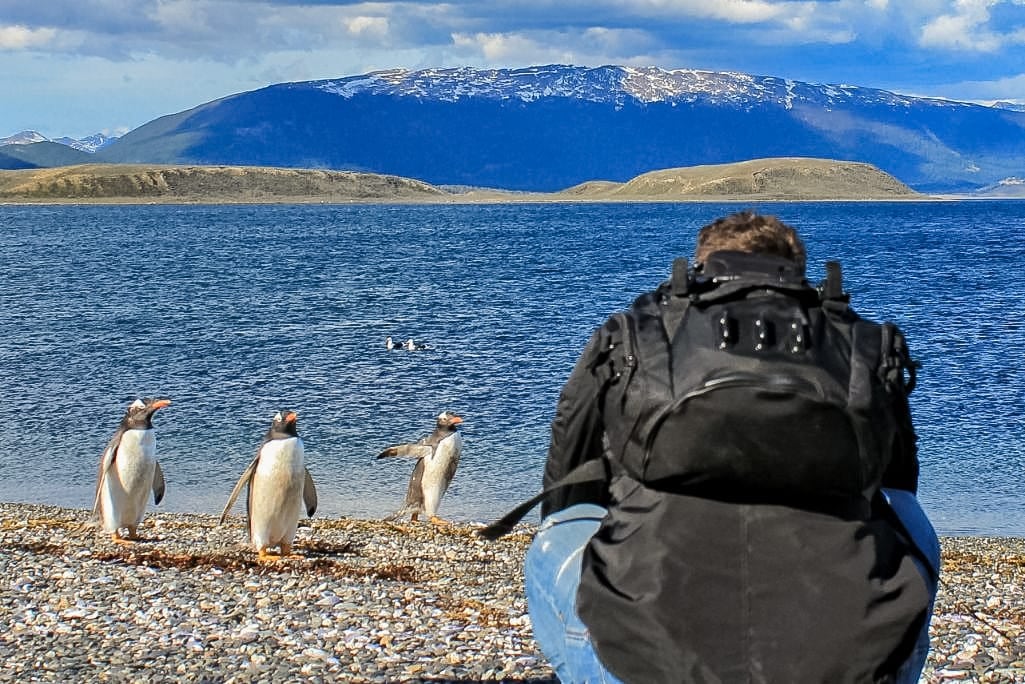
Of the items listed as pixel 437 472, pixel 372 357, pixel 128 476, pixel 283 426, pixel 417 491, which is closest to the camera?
pixel 283 426

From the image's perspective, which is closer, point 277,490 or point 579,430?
point 579,430

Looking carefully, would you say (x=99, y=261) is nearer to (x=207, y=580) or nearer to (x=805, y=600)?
(x=207, y=580)

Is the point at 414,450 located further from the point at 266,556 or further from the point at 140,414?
the point at 266,556

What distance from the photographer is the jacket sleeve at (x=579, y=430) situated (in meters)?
3.12

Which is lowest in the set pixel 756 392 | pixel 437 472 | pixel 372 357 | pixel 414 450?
pixel 372 357

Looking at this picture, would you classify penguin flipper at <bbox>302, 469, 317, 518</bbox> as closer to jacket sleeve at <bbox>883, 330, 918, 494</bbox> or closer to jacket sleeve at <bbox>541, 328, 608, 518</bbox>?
jacket sleeve at <bbox>541, 328, 608, 518</bbox>

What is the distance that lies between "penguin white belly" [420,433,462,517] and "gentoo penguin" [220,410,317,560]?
2507mm

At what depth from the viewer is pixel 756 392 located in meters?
2.86

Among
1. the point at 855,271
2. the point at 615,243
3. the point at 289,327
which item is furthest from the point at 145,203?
the point at 289,327

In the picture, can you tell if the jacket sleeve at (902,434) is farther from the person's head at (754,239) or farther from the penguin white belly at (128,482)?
the penguin white belly at (128,482)

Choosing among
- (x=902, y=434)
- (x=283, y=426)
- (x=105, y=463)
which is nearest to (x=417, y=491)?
(x=283, y=426)

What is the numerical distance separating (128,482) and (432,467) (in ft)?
10.4

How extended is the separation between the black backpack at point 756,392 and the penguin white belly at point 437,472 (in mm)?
10264

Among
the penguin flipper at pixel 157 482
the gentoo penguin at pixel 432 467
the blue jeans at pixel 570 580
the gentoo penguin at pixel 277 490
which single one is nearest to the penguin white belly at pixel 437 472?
the gentoo penguin at pixel 432 467
